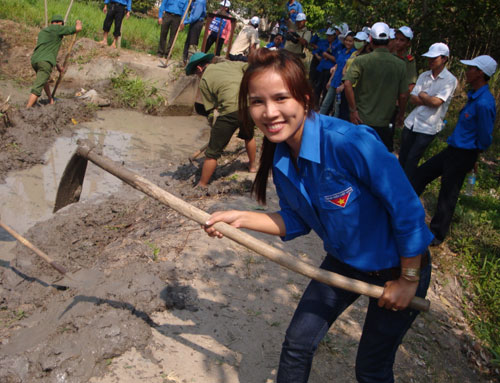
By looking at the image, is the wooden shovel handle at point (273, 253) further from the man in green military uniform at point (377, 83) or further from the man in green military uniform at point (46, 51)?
the man in green military uniform at point (46, 51)

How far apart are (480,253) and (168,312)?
329 cm

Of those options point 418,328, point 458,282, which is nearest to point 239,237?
point 418,328

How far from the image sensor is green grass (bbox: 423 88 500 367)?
388 cm

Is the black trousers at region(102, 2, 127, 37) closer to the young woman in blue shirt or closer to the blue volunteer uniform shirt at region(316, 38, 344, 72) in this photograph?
the blue volunteer uniform shirt at region(316, 38, 344, 72)

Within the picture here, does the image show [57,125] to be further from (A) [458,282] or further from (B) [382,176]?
(B) [382,176]

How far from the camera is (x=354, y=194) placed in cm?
176

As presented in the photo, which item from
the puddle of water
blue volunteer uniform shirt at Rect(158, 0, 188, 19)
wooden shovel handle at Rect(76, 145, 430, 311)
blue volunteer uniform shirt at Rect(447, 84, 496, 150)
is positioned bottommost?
the puddle of water

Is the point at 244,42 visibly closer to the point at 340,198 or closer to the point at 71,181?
the point at 71,181

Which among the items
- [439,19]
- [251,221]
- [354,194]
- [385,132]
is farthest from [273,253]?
[439,19]

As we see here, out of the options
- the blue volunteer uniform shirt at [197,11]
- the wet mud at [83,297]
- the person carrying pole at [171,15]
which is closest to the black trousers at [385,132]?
the wet mud at [83,297]

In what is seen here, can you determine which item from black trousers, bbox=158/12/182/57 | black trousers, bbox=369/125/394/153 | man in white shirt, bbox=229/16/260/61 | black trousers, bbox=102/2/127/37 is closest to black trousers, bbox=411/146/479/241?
black trousers, bbox=369/125/394/153

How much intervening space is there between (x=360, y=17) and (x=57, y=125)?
5.95m

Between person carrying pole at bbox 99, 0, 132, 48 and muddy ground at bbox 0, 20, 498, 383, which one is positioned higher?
person carrying pole at bbox 99, 0, 132, 48

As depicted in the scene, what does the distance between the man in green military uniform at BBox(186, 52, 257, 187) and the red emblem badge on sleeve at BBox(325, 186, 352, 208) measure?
3.27 metres
